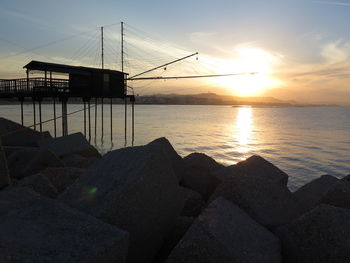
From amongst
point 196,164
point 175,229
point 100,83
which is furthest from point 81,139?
point 100,83

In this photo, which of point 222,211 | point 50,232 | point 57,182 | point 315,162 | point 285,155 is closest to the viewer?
point 50,232

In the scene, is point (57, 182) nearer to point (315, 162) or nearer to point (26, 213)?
point (26, 213)

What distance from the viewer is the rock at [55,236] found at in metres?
1.99

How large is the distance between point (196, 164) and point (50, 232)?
5797 mm

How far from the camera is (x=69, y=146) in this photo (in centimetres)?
1142

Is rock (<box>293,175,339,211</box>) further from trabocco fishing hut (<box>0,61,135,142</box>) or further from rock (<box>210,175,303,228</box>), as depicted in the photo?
trabocco fishing hut (<box>0,61,135,142</box>)

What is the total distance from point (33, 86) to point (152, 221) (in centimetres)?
2658

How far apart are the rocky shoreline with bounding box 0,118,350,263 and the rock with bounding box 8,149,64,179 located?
275cm

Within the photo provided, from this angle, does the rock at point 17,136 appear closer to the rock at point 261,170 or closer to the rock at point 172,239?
the rock at point 261,170

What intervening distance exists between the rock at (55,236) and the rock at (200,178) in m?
4.67

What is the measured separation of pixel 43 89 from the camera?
25.8 metres

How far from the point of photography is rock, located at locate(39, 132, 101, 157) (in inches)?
438

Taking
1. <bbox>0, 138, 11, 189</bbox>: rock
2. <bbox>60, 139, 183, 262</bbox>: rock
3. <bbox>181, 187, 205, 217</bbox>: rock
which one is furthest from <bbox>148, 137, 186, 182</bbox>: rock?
<bbox>0, 138, 11, 189</bbox>: rock

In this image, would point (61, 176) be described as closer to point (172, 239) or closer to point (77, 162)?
point (172, 239)
